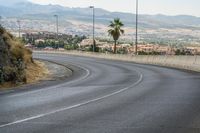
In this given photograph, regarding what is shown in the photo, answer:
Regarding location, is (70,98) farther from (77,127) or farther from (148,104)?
(77,127)

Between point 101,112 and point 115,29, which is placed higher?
point 101,112

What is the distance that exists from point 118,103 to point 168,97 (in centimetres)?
280

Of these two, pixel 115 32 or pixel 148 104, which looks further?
pixel 115 32

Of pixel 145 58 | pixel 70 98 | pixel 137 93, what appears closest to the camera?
pixel 70 98

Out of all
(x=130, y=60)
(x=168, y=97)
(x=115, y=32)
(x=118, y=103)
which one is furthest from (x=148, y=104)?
(x=115, y=32)

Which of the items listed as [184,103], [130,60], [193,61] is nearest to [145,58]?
[130,60]

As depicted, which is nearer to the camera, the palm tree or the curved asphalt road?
the curved asphalt road

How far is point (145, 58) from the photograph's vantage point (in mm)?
65312

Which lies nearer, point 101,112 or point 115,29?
point 101,112

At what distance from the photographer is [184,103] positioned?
1766cm

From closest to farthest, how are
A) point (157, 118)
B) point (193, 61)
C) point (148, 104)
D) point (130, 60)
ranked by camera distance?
point (157, 118), point (148, 104), point (193, 61), point (130, 60)

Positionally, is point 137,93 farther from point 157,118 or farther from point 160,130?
point 160,130

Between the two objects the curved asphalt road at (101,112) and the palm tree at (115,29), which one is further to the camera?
the palm tree at (115,29)

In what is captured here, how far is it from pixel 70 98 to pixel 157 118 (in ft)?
20.9
